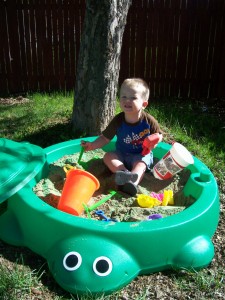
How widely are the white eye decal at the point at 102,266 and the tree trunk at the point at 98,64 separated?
7.04ft

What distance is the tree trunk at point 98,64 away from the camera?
12.7 feet

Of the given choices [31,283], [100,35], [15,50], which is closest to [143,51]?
[15,50]

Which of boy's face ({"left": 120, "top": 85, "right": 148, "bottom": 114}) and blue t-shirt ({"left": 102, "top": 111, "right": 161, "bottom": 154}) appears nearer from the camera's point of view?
boy's face ({"left": 120, "top": 85, "right": 148, "bottom": 114})

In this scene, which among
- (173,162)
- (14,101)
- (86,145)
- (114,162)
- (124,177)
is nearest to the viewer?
(124,177)

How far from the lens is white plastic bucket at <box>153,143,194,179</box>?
2.97 m

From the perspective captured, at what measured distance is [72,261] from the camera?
2264 mm

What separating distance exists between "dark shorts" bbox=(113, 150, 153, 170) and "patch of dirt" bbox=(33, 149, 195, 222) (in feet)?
0.48

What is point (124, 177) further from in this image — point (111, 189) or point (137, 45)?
point (137, 45)

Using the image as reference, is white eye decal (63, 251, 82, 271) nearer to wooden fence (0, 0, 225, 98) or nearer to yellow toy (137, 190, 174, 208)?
yellow toy (137, 190, 174, 208)

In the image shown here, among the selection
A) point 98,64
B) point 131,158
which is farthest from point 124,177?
point 98,64

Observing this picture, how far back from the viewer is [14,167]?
2.79 meters

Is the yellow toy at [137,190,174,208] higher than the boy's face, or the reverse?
the boy's face

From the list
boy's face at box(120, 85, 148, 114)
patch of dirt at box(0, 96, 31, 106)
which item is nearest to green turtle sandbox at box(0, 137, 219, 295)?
boy's face at box(120, 85, 148, 114)

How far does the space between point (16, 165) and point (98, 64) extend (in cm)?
165
